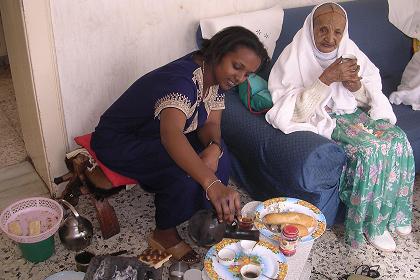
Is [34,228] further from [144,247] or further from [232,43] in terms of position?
[232,43]

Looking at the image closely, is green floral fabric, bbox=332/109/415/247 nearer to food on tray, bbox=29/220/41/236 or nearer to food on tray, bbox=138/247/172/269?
food on tray, bbox=138/247/172/269

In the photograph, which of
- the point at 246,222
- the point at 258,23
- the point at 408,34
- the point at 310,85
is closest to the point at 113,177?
the point at 246,222

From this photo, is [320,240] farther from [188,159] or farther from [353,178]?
[188,159]

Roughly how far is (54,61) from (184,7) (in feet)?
2.21

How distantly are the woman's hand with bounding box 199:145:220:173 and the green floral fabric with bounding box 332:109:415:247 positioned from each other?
562 mm

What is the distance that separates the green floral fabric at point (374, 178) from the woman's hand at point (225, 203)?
2.38 ft

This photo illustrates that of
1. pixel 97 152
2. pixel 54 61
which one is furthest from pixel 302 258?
pixel 54 61

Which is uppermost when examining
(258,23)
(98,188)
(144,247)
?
(258,23)

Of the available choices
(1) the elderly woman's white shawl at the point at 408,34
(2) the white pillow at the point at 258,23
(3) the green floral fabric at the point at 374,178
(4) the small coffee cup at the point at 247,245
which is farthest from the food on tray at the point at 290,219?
(1) the elderly woman's white shawl at the point at 408,34

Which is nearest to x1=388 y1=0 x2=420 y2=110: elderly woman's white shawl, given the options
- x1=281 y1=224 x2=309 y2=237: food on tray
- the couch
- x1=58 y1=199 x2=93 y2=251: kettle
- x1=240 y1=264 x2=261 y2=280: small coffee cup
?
the couch

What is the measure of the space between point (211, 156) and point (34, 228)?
2.48 ft

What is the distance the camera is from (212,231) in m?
1.36

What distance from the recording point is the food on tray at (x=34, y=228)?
1777 mm

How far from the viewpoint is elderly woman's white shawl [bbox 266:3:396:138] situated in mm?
1974
